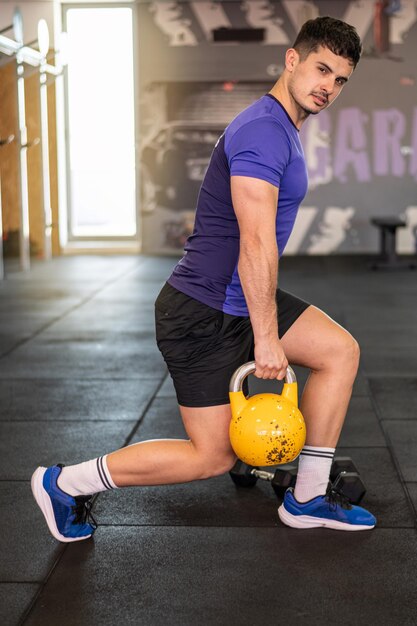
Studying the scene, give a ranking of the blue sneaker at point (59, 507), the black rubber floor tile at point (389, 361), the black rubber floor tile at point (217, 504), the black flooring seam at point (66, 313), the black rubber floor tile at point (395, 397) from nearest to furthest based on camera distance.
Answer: the blue sneaker at point (59, 507) → the black rubber floor tile at point (217, 504) → the black rubber floor tile at point (395, 397) → the black rubber floor tile at point (389, 361) → the black flooring seam at point (66, 313)

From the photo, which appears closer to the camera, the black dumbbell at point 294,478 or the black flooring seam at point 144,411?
the black dumbbell at point 294,478

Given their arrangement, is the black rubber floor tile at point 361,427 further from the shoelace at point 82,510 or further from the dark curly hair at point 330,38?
the dark curly hair at point 330,38

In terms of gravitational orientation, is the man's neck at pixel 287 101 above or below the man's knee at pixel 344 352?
above

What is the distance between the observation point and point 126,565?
97.0 inches

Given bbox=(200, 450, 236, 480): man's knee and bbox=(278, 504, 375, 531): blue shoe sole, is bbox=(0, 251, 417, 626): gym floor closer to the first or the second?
bbox=(278, 504, 375, 531): blue shoe sole

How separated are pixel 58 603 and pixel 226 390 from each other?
0.73 metres

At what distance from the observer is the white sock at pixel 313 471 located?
2.65m

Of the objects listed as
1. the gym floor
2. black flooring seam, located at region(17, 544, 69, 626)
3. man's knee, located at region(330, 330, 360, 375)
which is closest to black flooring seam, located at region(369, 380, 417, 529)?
the gym floor

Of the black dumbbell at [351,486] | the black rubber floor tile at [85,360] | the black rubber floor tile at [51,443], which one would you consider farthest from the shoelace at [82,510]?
the black rubber floor tile at [85,360]

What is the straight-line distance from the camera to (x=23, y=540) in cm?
266

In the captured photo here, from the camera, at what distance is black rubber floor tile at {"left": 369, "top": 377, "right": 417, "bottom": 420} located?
415cm

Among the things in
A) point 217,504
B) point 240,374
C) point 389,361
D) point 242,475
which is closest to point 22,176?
point 389,361

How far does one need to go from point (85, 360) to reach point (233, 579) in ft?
10.6

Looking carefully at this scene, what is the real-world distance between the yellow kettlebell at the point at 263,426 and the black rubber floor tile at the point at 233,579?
1.04 feet
